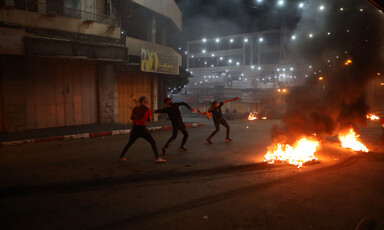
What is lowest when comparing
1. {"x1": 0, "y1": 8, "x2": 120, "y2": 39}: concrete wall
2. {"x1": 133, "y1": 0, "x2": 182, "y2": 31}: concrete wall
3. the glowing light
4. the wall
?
the wall

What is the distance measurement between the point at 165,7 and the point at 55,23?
8.31 metres

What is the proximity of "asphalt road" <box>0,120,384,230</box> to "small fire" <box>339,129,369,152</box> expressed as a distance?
117 cm

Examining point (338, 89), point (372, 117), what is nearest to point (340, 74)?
point (338, 89)

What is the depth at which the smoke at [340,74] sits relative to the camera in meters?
9.82

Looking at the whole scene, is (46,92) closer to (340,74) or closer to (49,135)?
(49,135)

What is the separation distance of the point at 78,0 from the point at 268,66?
4644cm

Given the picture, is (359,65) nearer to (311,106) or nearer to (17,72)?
(311,106)

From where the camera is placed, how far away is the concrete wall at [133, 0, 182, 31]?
1681 cm

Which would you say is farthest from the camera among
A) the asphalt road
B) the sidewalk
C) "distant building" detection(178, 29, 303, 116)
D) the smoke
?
"distant building" detection(178, 29, 303, 116)

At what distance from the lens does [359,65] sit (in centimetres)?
1077

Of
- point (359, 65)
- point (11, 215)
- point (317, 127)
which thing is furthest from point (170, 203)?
point (359, 65)

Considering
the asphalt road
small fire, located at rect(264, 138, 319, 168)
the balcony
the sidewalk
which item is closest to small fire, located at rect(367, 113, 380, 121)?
the asphalt road

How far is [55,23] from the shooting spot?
12.6 meters

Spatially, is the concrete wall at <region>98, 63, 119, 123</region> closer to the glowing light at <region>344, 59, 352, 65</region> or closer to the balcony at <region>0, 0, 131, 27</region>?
the balcony at <region>0, 0, 131, 27</region>
